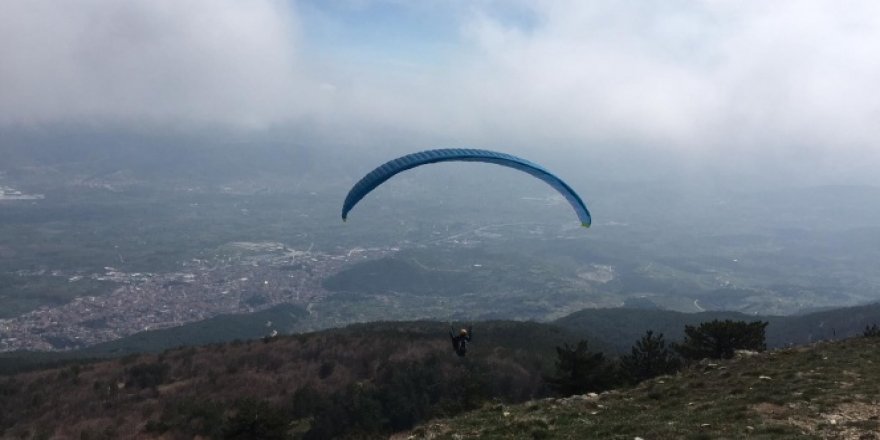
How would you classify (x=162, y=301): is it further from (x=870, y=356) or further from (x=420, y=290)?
(x=870, y=356)

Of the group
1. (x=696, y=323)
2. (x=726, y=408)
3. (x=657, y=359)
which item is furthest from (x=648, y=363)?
(x=696, y=323)

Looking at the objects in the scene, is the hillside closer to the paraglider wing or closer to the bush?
the bush

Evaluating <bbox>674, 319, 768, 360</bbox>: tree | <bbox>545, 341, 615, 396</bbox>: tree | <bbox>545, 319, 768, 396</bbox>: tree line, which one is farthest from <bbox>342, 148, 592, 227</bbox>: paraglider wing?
<bbox>674, 319, 768, 360</bbox>: tree

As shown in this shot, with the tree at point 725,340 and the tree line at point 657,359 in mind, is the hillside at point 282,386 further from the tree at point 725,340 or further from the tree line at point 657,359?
the tree at point 725,340

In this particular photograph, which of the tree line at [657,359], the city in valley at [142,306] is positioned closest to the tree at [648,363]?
the tree line at [657,359]

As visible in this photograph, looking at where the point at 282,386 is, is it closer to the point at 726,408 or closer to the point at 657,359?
the point at 657,359

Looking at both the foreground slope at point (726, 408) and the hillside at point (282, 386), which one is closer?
the foreground slope at point (726, 408)

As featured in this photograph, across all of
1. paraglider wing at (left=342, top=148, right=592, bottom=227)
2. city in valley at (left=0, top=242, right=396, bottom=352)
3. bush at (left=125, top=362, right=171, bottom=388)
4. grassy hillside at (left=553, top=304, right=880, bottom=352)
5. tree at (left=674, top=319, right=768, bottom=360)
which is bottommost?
city in valley at (left=0, top=242, right=396, bottom=352)
